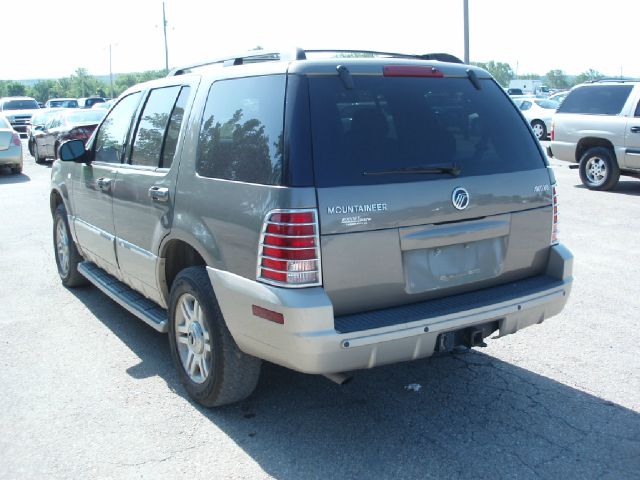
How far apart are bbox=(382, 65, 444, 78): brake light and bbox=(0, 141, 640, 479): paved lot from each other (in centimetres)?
197

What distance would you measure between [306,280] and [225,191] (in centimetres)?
78

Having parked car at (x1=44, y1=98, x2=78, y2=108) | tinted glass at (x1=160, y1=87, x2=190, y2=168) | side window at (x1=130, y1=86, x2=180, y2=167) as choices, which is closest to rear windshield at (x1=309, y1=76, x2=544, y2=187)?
tinted glass at (x1=160, y1=87, x2=190, y2=168)

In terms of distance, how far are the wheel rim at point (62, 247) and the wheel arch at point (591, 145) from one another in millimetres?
9890

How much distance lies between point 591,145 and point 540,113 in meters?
13.5

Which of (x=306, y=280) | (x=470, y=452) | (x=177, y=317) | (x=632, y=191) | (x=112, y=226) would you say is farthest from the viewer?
(x=632, y=191)

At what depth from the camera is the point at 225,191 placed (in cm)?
380

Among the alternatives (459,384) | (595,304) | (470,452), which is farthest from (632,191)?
(470,452)

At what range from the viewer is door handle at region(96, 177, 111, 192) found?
5363 mm

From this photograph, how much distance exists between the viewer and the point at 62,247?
709 cm

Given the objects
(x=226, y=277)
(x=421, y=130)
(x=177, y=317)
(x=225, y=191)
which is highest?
(x=421, y=130)

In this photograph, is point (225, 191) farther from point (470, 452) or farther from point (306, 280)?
point (470, 452)

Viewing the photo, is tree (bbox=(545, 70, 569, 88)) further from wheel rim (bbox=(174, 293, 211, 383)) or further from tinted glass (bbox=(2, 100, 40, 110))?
wheel rim (bbox=(174, 293, 211, 383))

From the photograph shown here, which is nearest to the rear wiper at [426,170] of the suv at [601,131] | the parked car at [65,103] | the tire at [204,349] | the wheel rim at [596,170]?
the tire at [204,349]

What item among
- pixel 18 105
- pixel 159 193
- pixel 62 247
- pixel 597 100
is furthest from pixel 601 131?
pixel 18 105
